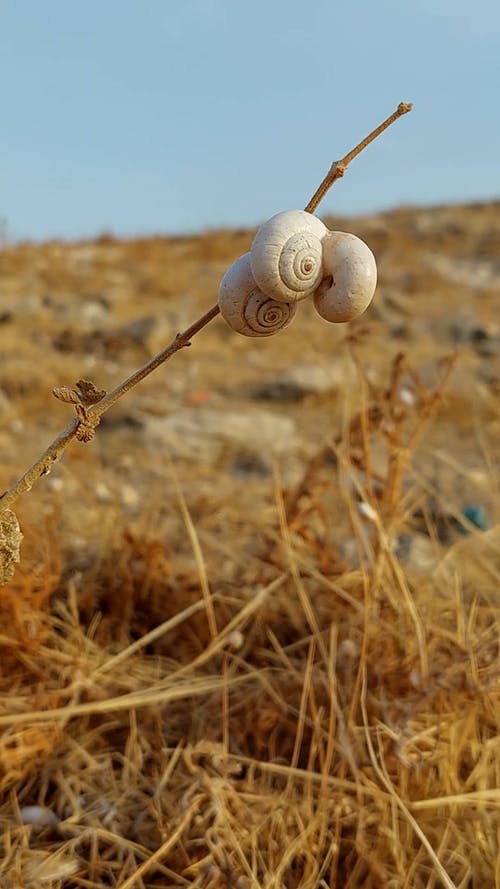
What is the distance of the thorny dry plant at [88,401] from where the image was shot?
0.63 m

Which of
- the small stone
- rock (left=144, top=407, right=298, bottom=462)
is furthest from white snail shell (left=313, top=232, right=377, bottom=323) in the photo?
rock (left=144, top=407, right=298, bottom=462)

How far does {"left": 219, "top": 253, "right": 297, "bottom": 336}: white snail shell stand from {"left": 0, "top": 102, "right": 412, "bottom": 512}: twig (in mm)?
17

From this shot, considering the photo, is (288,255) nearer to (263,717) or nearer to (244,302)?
(244,302)

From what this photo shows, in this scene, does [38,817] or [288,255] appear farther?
[38,817]

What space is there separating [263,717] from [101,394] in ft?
3.10

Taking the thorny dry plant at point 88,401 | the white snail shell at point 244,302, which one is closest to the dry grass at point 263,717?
the thorny dry plant at point 88,401

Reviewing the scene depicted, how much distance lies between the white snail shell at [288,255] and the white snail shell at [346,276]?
0.04 ft

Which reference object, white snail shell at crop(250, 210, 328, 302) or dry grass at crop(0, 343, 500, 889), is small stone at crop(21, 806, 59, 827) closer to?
dry grass at crop(0, 343, 500, 889)

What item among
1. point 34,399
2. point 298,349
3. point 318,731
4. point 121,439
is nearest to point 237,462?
point 121,439

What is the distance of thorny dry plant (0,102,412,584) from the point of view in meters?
0.63

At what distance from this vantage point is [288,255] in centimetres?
62

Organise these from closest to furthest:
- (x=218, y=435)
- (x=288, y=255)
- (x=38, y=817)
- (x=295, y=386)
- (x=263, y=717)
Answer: (x=288, y=255)
(x=38, y=817)
(x=263, y=717)
(x=218, y=435)
(x=295, y=386)

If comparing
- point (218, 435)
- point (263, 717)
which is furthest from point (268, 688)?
point (218, 435)

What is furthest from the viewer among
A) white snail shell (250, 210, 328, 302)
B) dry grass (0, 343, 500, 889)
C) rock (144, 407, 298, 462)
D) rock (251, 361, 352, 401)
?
rock (251, 361, 352, 401)
